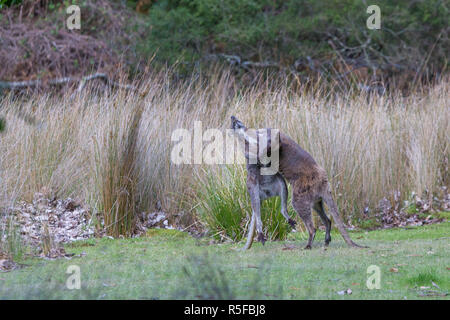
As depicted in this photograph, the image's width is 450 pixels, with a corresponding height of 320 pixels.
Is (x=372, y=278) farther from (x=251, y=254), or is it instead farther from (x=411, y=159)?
(x=411, y=159)

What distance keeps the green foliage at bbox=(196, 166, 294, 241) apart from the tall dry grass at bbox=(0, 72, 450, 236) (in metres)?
0.44

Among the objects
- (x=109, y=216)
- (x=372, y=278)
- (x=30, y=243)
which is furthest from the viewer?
(x=109, y=216)

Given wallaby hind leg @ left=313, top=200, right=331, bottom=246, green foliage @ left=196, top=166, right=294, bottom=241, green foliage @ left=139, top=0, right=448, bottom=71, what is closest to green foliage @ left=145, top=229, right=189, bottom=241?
green foliage @ left=196, top=166, right=294, bottom=241

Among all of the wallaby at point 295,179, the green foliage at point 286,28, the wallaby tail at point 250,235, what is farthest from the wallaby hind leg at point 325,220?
the green foliage at point 286,28

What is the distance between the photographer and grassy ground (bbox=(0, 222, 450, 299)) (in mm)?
5117

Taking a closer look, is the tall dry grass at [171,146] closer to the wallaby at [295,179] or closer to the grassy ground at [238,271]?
the grassy ground at [238,271]

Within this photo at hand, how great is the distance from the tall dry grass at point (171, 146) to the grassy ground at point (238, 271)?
1420 millimetres

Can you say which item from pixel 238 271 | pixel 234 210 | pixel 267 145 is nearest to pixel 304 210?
pixel 267 145

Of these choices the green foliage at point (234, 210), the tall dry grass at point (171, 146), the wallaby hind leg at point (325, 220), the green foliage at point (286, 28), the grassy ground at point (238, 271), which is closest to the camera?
the grassy ground at point (238, 271)

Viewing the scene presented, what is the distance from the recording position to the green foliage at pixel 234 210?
874cm

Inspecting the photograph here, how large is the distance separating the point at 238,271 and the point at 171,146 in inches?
187
